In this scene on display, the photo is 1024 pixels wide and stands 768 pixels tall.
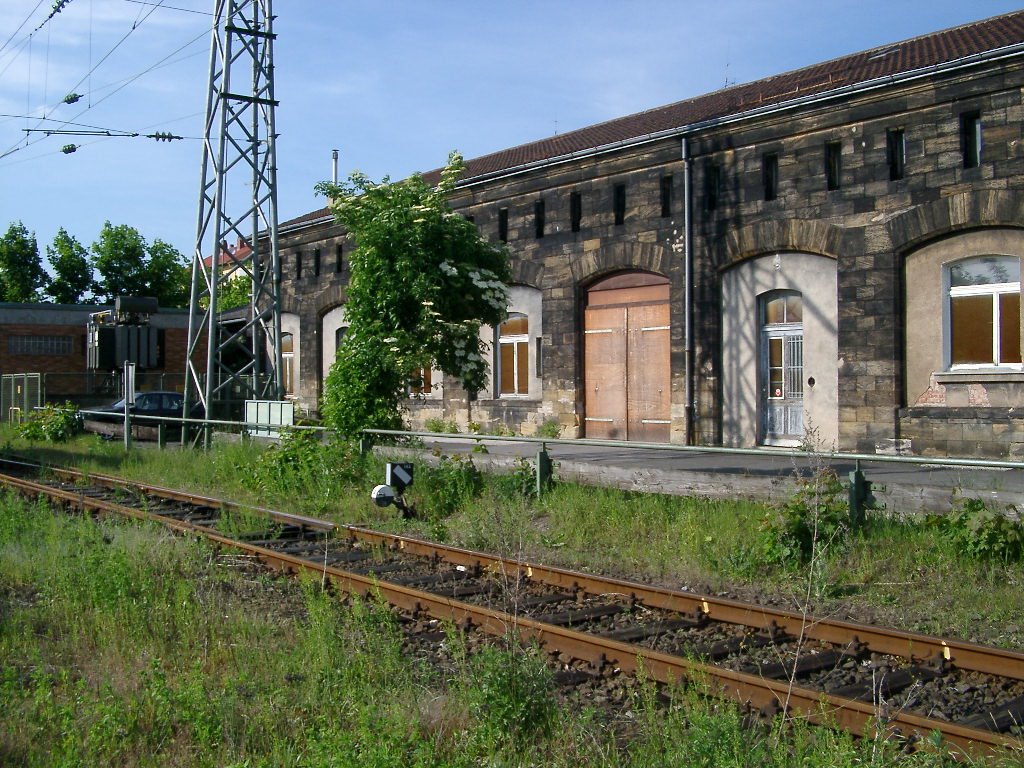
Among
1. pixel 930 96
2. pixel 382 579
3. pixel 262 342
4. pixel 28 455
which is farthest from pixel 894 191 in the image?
pixel 262 342

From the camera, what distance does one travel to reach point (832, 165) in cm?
1970

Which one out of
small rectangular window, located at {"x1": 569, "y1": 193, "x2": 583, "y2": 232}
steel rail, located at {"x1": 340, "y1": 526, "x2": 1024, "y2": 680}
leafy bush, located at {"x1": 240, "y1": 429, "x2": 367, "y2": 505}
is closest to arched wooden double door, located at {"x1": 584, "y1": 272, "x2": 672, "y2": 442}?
small rectangular window, located at {"x1": 569, "y1": 193, "x2": 583, "y2": 232}

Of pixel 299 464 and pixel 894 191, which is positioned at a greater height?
pixel 894 191

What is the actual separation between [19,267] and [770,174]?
5463 cm

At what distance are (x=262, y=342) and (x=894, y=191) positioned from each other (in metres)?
27.1

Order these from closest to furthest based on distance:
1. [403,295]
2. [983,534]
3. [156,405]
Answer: [983,534] < [403,295] < [156,405]

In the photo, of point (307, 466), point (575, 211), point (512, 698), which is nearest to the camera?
point (512, 698)

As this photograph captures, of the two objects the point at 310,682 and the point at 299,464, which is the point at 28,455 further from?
the point at 310,682

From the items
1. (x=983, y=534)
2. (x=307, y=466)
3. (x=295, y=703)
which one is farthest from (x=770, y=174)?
(x=295, y=703)

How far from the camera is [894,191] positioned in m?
18.6

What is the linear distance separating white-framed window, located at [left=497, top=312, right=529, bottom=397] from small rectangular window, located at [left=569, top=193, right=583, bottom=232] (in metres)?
2.86

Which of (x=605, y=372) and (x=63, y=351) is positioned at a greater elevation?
(x=63, y=351)

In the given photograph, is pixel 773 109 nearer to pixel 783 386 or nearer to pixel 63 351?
pixel 783 386

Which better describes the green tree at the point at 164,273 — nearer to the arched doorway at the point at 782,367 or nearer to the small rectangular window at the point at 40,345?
the small rectangular window at the point at 40,345
